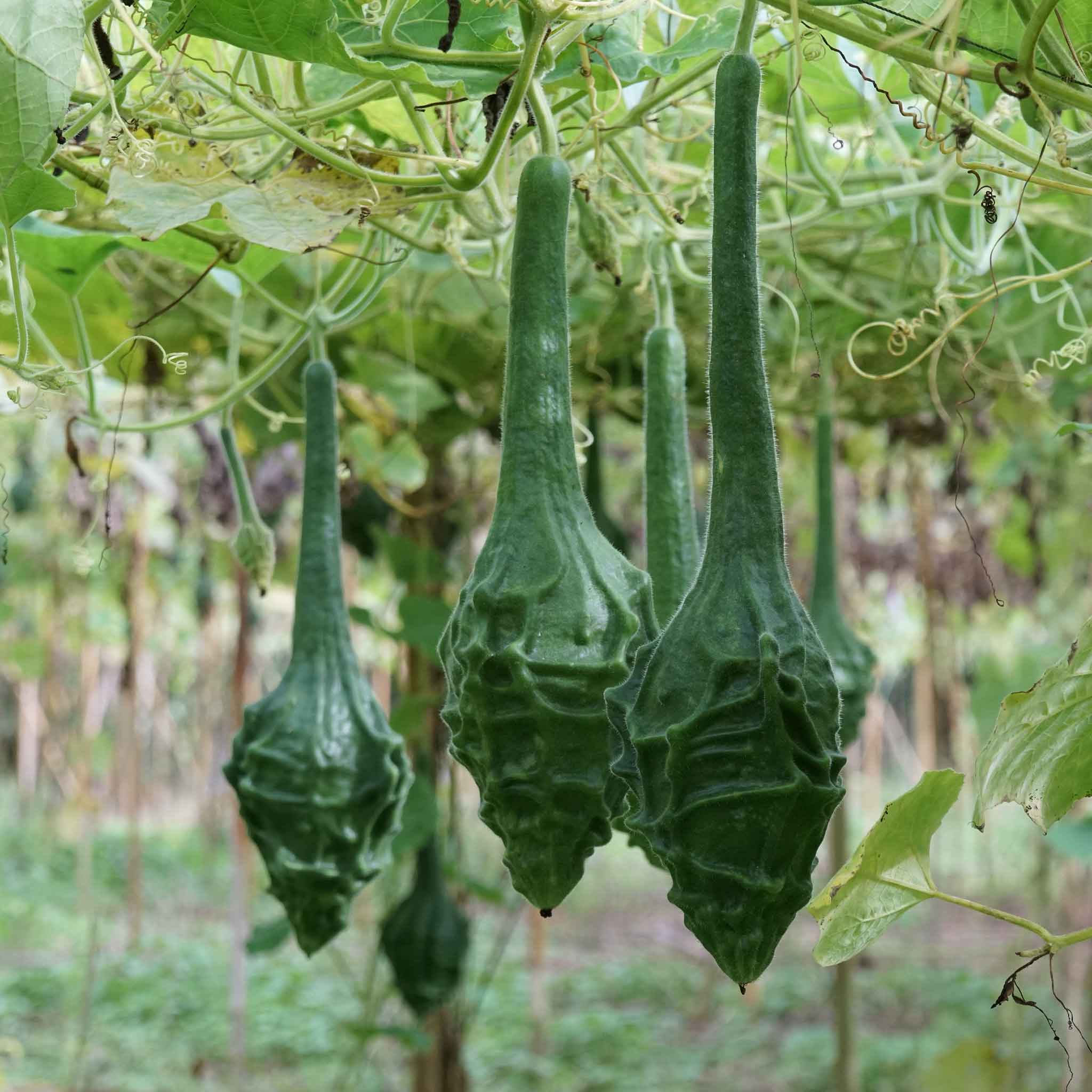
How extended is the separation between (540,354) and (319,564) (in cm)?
→ 33

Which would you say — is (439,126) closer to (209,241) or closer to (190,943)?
(209,241)

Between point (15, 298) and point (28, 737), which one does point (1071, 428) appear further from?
point (28, 737)

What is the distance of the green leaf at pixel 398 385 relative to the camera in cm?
182

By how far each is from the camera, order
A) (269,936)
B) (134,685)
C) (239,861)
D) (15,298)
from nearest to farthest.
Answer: (15,298)
(269,936)
(134,685)
(239,861)

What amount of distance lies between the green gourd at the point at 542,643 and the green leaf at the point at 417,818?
1.26m

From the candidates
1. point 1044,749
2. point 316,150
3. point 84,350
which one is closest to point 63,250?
point 84,350

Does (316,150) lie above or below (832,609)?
above

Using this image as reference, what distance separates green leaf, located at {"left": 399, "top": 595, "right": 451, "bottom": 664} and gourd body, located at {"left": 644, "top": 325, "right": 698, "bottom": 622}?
85cm

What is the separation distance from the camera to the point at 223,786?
11023mm

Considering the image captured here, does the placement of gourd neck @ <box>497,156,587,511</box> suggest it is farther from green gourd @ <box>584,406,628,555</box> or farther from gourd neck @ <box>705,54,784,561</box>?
green gourd @ <box>584,406,628,555</box>

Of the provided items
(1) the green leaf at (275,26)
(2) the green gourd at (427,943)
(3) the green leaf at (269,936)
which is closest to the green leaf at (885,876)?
(1) the green leaf at (275,26)

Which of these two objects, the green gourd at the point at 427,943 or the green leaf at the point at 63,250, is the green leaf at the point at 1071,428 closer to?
the green leaf at the point at 63,250

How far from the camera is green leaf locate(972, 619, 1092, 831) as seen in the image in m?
0.83

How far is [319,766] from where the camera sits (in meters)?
0.88
